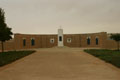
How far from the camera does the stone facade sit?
4056 cm

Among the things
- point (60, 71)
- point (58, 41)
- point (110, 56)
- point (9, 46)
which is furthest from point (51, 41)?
point (60, 71)

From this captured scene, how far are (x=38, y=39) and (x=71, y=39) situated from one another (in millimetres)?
10351

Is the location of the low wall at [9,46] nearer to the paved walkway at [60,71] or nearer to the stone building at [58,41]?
the stone building at [58,41]

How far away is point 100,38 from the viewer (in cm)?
3909

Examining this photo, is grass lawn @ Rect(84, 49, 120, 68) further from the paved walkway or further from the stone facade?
the stone facade

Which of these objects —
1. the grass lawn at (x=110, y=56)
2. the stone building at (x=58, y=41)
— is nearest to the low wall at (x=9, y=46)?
the stone building at (x=58, y=41)

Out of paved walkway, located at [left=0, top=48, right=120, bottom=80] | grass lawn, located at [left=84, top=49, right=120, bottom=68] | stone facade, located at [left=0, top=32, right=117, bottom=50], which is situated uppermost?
stone facade, located at [left=0, top=32, right=117, bottom=50]

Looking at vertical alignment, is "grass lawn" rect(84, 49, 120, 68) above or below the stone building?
Result: below

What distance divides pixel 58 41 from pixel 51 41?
651 cm

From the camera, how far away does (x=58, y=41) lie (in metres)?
39.4

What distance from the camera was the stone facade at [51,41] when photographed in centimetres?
4056

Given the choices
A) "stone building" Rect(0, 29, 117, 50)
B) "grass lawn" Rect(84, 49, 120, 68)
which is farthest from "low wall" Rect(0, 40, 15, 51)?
"grass lawn" Rect(84, 49, 120, 68)

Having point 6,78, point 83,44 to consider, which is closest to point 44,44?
point 83,44

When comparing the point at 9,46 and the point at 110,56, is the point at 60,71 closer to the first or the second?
the point at 110,56
